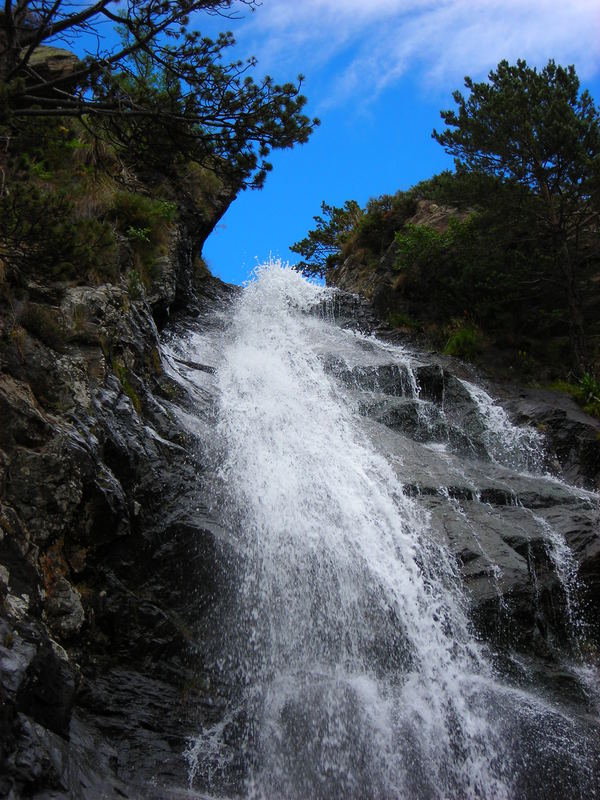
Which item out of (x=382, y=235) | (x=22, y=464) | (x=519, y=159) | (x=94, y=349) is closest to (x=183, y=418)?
(x=94, y=349)

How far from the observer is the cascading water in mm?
6426

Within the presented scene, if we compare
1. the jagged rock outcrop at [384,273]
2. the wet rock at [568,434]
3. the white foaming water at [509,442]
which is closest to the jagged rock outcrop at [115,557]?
the white foaming water at [509,442]

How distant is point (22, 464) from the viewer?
20.2 feet

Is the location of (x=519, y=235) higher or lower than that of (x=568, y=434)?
higher

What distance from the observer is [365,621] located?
788 cm

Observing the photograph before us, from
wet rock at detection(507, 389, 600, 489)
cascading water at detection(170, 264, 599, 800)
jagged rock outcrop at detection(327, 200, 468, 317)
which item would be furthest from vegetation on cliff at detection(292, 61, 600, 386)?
cascading water at detection(170, 264, 599, 800)

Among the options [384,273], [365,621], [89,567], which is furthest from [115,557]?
[384,273]

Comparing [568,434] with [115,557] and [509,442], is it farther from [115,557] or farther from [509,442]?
[115,557]

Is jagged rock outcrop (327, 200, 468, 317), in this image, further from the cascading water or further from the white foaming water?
the cascading water

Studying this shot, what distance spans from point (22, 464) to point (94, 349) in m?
2.76

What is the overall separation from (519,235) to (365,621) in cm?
1271

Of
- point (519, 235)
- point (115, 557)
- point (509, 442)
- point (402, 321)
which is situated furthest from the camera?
point (402, 321)

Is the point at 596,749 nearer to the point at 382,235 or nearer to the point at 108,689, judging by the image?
the point at 108,689

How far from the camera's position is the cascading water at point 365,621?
6426mm
